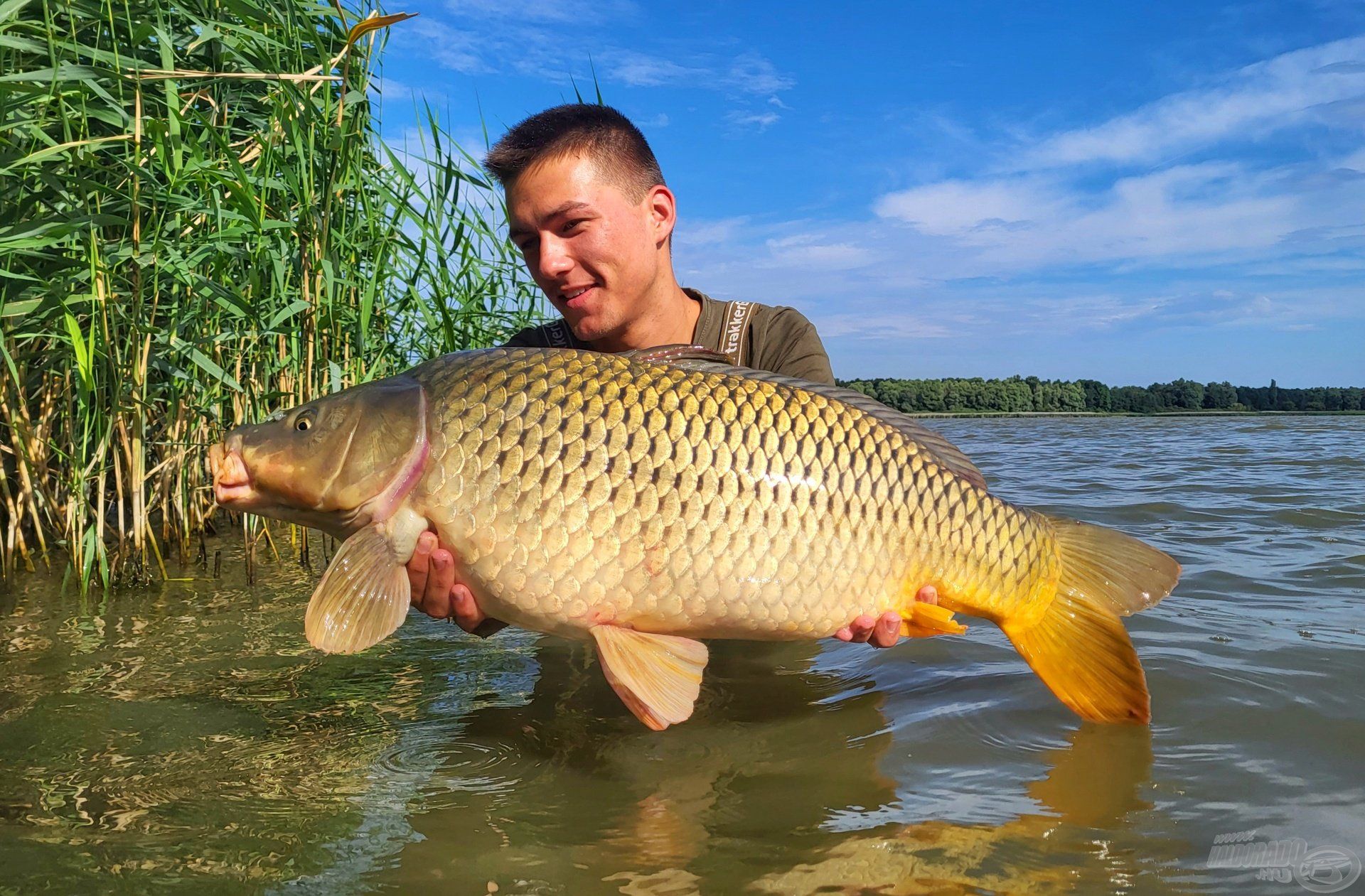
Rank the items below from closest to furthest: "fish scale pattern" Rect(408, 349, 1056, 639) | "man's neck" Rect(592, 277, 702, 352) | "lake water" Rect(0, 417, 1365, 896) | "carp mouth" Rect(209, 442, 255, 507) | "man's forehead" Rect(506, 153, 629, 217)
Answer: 1. "lake water" Rect(0, 417, 1365, 896)
2. "fish scale pattern" Rect(408, 349, 1056, 639)
3. "carp mouth" Rect(209, 442, 255, 507)
4. "man's forehead" Rect(506, 153, 629, 217)
5. "man's neck" Rect(592, 277, 702, 352)

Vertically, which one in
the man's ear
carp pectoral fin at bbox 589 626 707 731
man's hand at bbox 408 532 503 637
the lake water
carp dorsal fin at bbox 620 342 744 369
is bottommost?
the lake water

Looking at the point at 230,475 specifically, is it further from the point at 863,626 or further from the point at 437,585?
the point at 863,626

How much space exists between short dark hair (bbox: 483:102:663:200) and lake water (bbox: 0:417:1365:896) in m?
1.23

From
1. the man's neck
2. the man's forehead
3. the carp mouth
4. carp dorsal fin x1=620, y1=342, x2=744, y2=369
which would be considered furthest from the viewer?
the man's neck

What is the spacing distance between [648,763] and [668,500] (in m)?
0.50

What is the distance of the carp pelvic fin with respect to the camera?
1.82 metres

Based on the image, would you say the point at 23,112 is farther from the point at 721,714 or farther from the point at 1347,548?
the point at 1347,548

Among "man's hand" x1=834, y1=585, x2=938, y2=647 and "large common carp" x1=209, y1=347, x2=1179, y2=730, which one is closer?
"large common carp" x1=209, y1=347, x2=1179, y2=730

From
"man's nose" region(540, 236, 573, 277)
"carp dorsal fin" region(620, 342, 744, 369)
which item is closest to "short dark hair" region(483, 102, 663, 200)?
"man's nose" region(540, 236, 573, 277)

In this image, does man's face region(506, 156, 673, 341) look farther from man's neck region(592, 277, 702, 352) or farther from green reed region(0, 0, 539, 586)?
green reed region(0, 0, 539, 586)

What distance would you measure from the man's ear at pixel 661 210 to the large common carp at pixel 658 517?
75cm

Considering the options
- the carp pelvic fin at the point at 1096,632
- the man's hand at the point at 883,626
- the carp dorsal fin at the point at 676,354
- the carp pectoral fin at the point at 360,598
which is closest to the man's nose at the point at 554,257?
the carp dorsal fin at the point at 676,354

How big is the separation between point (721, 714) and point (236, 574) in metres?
2.30

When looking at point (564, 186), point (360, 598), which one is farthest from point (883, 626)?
point (564, 186)
